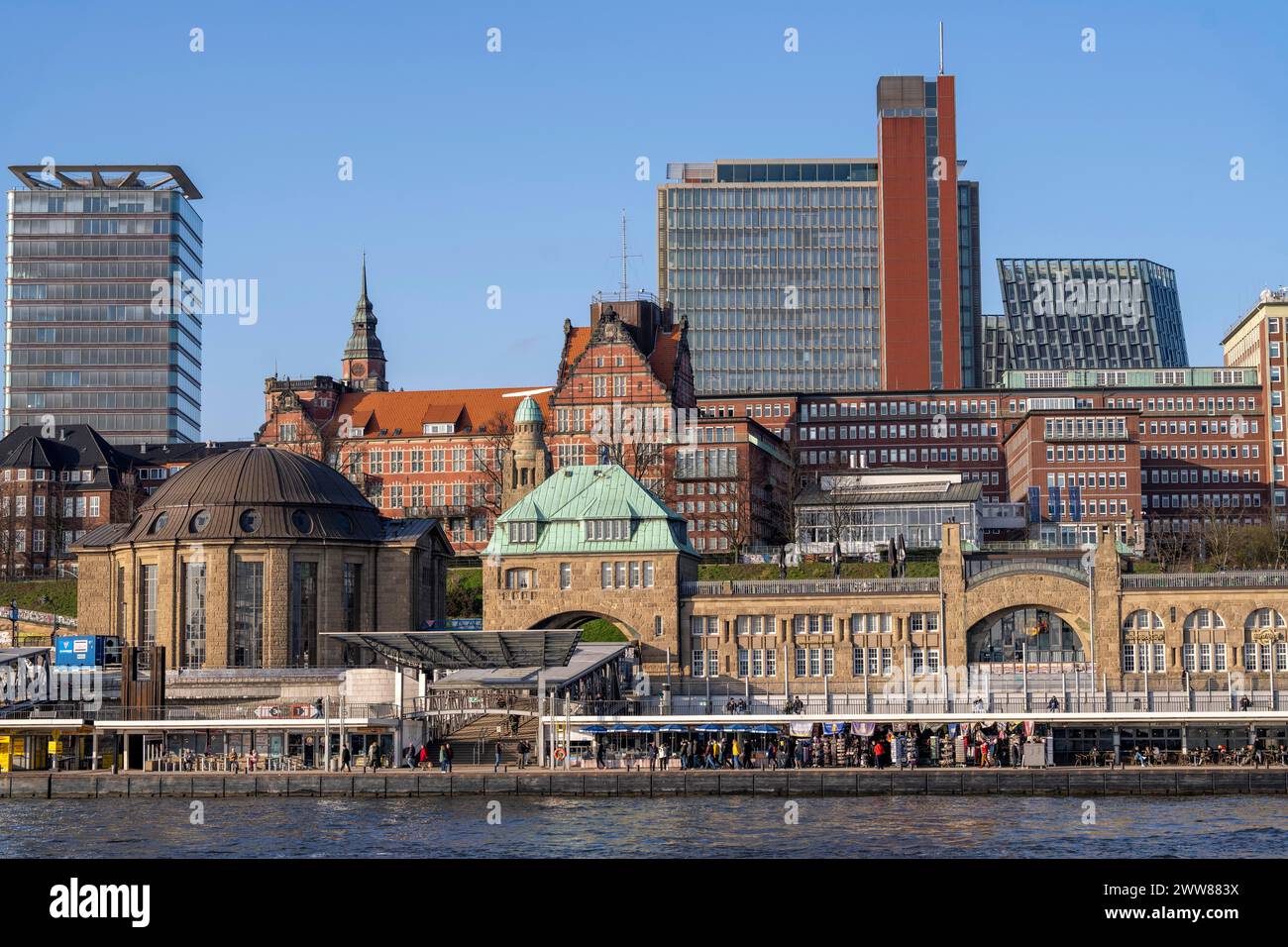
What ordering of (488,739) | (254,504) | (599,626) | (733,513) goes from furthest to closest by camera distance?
(733,513)
(599,626)
(254,504)
(488,739)

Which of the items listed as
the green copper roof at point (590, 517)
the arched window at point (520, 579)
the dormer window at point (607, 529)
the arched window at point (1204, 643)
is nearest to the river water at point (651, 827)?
the arched window at point (1204, 643)

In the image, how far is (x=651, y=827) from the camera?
59781 mm

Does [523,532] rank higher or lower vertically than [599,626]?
higher

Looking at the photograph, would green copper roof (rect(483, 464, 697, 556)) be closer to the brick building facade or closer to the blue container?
A: the blue container

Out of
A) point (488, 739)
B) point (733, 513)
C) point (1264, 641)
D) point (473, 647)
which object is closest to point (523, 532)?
point (473, 647)

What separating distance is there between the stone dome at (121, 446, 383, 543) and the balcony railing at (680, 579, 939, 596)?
20.7 metres

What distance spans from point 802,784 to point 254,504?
4695 cm

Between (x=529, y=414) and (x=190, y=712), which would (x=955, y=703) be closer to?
(x=190, y=712)

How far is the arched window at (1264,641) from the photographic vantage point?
333 ft

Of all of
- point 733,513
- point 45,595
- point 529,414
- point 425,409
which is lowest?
point 45,595

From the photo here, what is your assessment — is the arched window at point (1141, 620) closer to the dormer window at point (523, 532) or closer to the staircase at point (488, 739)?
the dormer window at point (523, 532)

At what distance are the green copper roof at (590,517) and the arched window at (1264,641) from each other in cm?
3267

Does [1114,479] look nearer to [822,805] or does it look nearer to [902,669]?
[902,669]
